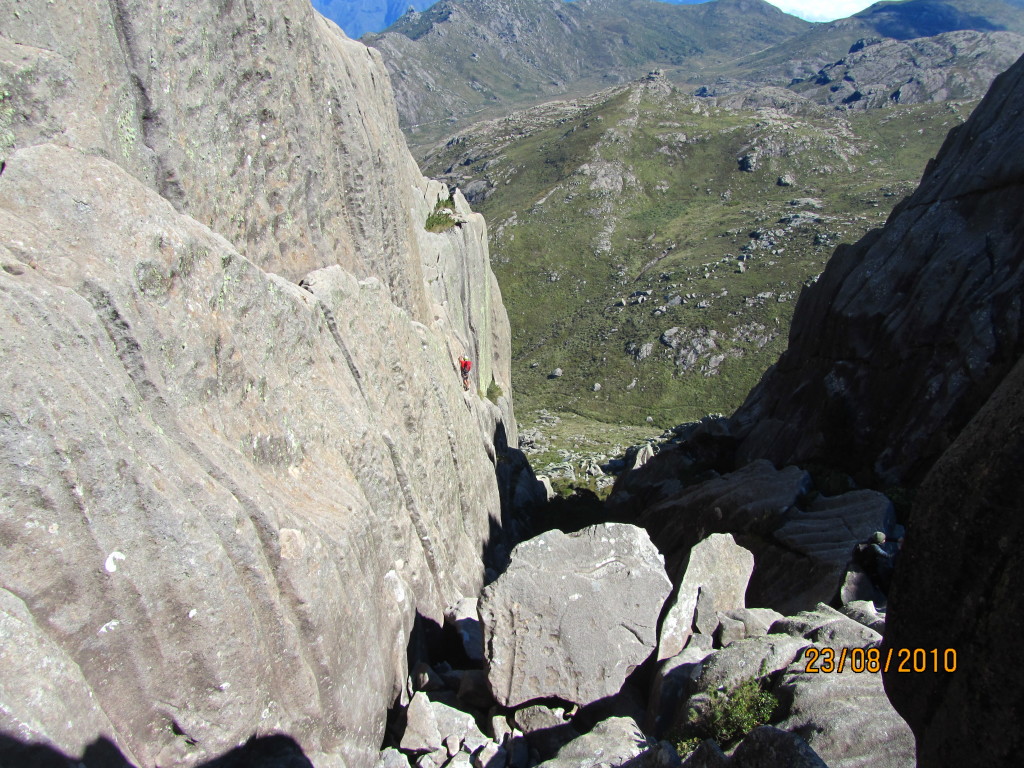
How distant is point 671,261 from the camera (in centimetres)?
13925

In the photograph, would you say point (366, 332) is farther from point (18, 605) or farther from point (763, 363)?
point (763, 363)

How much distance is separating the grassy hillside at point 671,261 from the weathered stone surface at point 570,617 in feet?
226

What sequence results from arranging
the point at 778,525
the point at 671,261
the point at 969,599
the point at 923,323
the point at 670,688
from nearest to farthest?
the point at 969,599 < the point at 670,688 < the point at 778,525 < the point at 923,323 < the point at 671,261

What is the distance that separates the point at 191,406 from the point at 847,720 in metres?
12.0

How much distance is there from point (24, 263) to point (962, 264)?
31838 mm

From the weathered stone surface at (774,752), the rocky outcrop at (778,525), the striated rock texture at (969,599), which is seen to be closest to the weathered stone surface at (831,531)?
the rocky outcrop at (778,525)

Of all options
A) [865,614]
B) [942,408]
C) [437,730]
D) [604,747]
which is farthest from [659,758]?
[942,408]

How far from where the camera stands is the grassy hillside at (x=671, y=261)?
329ft

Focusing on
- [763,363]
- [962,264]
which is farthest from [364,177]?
[763,363]

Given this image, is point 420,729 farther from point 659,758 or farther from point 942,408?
point 942,408

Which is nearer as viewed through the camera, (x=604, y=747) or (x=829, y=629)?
(x=604, y=747)

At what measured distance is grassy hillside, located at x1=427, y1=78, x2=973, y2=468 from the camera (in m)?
100

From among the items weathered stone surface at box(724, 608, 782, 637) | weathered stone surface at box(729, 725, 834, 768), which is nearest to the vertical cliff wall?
weathered stone surface at box(729, 725, 834, 768)

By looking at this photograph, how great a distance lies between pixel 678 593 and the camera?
1677cm
